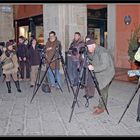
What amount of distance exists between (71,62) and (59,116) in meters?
4.37

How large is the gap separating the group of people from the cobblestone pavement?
434 mm

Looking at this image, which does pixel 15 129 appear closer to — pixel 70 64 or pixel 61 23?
pixel 70 64

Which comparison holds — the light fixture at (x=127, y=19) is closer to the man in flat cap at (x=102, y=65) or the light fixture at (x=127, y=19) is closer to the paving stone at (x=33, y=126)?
the man in flat cap at (x=102, y=65)

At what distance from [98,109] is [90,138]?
5.49 ft

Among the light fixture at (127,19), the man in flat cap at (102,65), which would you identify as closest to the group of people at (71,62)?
the man in flat cap at (102,65)

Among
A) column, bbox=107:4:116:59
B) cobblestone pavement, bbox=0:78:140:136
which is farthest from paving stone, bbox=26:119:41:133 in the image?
column, bbox=107:4:116:59

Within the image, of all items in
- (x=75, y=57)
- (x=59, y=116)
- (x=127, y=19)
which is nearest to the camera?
(x=59, y=116)

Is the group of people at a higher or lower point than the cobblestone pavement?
higher

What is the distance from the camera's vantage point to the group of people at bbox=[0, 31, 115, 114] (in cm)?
687

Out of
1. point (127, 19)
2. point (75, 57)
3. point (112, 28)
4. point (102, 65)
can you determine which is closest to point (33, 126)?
point (102, 65)

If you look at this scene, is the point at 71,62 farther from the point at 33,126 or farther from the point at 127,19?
the point at 127,19

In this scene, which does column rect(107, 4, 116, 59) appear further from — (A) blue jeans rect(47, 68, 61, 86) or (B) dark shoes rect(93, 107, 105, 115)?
(B) dark shoes rect(93, 107, 105, 115)

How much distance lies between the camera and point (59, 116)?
272 inches

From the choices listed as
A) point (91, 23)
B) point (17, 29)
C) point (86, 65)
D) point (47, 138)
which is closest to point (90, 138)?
point (47, 138)
